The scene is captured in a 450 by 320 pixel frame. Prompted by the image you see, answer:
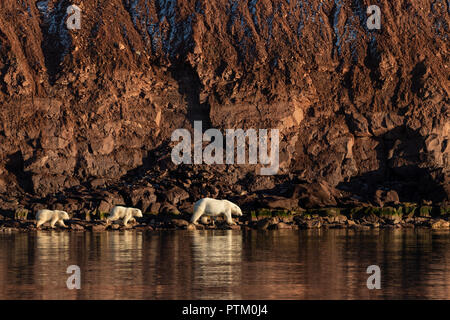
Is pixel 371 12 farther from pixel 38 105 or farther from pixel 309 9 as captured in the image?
pixel 38 105

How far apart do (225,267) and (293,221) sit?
27299mm

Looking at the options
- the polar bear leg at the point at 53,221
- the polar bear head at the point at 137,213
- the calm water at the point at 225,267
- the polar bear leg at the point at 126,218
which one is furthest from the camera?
the polar bear head at the point at 137,213

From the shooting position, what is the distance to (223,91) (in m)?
70.5

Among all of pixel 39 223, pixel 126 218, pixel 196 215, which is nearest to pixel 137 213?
pixel 126 218

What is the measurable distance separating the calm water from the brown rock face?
30.2 metres

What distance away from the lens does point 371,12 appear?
77.5 meters

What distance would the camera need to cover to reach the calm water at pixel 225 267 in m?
17.4

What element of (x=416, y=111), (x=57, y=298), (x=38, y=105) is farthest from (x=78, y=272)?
(x=416, y=111)

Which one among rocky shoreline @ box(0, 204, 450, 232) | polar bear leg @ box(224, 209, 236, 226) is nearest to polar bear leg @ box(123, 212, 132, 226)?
rocky shoreline @ box(0, 204, 450, 232)

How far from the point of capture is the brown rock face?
2621 inches

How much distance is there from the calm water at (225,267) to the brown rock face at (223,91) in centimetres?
3023

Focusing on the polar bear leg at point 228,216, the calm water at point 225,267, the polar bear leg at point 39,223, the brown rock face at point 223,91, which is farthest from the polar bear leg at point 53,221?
the brown rock face at point 223,91

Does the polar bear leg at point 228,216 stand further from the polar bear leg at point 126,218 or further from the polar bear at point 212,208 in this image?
the polar bear leg at point 126,218

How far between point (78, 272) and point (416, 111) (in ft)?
185
